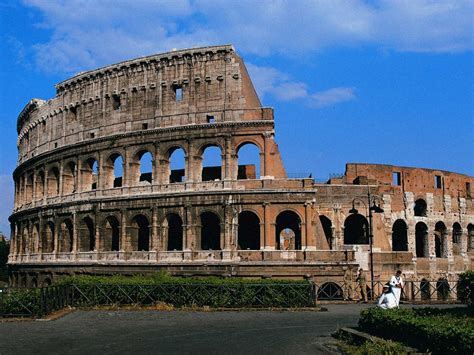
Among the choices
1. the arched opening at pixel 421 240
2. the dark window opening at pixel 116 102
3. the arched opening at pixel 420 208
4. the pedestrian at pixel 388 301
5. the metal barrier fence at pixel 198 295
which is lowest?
the metal barrier fence at pixel 198 295

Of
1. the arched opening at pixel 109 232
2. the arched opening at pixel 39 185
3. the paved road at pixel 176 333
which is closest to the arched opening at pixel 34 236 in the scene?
the arched opening at pixel 39 185

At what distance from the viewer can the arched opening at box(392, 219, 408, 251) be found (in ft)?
118

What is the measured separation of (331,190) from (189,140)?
881 centimetres

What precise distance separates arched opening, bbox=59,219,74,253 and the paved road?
17.2m

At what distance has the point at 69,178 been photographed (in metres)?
36.3

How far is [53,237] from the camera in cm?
3659

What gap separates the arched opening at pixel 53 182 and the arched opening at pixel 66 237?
3.05 meters

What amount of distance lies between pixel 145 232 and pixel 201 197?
6.60 meters

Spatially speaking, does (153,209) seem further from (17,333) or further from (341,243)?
(17,333)

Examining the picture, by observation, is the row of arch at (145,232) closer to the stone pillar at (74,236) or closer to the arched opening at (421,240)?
the stone pillar at (74,236)

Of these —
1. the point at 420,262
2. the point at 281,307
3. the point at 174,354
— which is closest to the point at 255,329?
the point at 174,354

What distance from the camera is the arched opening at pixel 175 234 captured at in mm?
33281

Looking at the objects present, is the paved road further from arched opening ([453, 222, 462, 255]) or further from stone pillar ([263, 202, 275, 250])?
arched opening ([453, 222, 462, 255])

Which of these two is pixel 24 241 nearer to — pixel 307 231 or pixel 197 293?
pixel 307 231
